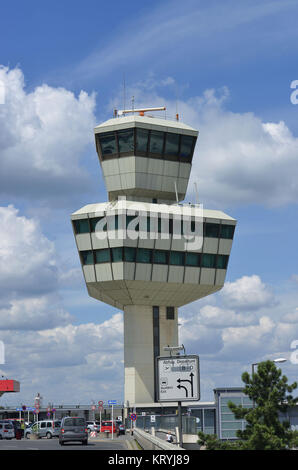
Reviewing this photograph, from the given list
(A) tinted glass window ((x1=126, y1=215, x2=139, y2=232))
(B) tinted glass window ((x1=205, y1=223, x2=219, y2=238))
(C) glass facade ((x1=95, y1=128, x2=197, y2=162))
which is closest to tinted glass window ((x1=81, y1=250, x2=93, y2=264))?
(A) tinted glass window ((x1=126, y1=215, x2=139, y2=232))

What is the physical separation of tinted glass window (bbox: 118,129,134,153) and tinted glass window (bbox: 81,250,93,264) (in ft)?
45.0

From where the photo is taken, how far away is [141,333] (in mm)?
83062

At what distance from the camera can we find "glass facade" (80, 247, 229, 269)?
77.2 m

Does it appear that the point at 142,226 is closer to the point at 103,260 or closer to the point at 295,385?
the point at 103,260

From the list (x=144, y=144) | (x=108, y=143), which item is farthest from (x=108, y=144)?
(x=144, y=144)

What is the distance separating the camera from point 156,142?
8238 centimetres

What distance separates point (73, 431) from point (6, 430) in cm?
1801

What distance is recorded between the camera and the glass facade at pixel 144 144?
8131 cm

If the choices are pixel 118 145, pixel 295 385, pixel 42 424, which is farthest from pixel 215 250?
pixel 295 385

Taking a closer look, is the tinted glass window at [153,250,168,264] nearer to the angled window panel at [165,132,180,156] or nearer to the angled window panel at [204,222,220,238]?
the angled window panel at [204,222,220,238]

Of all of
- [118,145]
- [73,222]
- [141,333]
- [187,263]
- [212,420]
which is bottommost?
[212,420]

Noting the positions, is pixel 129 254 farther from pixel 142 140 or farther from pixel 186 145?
pixel 186 145

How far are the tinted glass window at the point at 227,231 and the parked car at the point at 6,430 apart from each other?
35.8m

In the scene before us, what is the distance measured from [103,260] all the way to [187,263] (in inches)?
414
